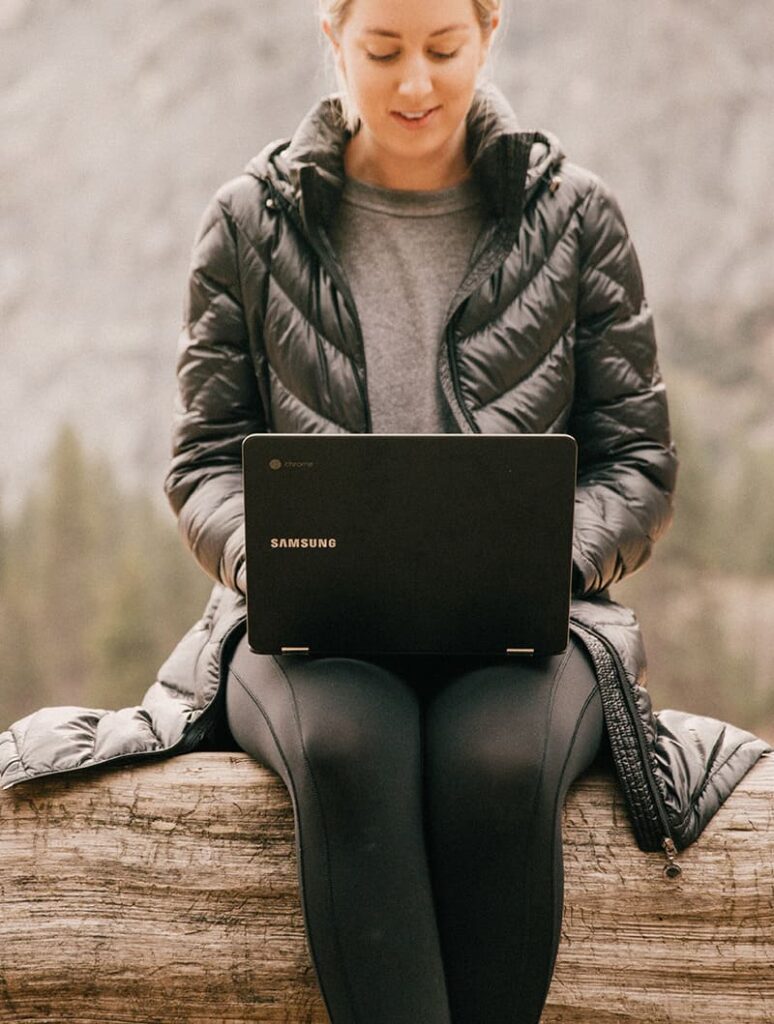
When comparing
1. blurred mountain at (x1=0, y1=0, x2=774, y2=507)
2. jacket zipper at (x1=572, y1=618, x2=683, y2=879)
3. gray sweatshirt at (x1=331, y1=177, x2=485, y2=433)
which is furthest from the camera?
blurred mountain at (x1=0, y1=0, x2=774, y2=507)

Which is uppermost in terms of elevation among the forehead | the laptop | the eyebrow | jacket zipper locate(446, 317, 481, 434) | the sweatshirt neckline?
the forehead

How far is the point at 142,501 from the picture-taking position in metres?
3.45

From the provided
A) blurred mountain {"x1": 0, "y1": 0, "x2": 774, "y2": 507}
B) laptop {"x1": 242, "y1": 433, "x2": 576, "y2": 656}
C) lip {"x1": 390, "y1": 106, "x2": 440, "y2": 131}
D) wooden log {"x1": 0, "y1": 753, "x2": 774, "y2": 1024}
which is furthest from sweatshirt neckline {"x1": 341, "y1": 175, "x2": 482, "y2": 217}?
blurred mountain {"x1": 0, "y1": 0, "x2": 774, "y2": 507}

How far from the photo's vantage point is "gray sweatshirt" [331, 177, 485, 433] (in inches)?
53.9

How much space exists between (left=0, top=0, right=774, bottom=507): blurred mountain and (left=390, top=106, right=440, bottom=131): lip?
2029mm

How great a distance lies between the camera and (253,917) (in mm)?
1187

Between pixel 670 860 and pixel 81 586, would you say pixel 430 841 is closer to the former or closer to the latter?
pixel 670 860

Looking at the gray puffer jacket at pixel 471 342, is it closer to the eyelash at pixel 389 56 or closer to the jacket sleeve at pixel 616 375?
the jacket sleeve at pixel 616 375

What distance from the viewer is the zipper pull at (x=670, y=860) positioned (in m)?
1.16

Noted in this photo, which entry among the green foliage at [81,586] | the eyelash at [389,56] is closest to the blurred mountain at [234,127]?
the green foliage at [81,586]

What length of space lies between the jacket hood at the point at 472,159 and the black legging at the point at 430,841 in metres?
0.56

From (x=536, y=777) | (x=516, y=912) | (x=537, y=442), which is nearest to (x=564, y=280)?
(x=537, y=442)

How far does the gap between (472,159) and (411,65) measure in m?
0.16

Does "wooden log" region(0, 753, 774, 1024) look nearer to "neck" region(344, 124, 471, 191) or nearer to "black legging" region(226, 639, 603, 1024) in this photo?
"black legging" region(226, 639, 603, 1024)
